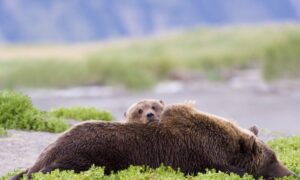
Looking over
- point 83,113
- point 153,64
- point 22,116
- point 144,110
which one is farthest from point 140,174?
point 153,64

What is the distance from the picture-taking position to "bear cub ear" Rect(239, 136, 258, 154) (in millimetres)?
9102

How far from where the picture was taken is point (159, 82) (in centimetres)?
9038

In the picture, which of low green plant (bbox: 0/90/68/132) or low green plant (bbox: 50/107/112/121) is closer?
low green plant (bbox: 0/90/68/132)

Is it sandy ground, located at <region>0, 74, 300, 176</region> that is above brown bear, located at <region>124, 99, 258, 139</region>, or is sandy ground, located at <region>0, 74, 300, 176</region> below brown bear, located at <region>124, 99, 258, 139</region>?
above

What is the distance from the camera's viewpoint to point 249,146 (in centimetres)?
909

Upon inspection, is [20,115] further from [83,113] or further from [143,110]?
[83,113]

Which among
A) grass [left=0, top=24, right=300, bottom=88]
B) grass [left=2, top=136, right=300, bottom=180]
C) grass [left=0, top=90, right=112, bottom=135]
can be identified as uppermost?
grass [left=0, top=24, right=300, bottom=88]

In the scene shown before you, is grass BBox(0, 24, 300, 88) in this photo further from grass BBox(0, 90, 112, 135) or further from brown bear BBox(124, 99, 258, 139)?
brown bear BBox(124, 99, 258, 139)

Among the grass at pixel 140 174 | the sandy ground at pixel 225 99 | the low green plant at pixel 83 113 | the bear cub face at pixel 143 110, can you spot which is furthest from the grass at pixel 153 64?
the grass at pixel 140 174

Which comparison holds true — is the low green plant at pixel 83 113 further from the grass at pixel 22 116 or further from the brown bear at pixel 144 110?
the brown bear at pixel 144 110

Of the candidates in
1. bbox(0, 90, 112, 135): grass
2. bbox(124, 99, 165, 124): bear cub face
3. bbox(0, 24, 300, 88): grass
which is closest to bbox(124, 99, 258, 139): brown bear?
bbox(124, 99, 165, 124): bear cub face

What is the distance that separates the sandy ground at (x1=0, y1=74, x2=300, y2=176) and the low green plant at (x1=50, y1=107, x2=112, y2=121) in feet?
58.6

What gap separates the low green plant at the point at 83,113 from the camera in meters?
14.8

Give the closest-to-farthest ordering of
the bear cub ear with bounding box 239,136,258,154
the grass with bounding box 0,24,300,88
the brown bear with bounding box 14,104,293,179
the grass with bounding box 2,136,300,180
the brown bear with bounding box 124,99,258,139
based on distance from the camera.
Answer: the grass with bounding box 2,136,300,180 → the brown bear with bounding box 14,104,293,179 → the bear cub ear with bounding box 239,136,258,154 → the brown bear with bounding box 124,99,258,139 → the grass with bounding box 0,24,300,88
